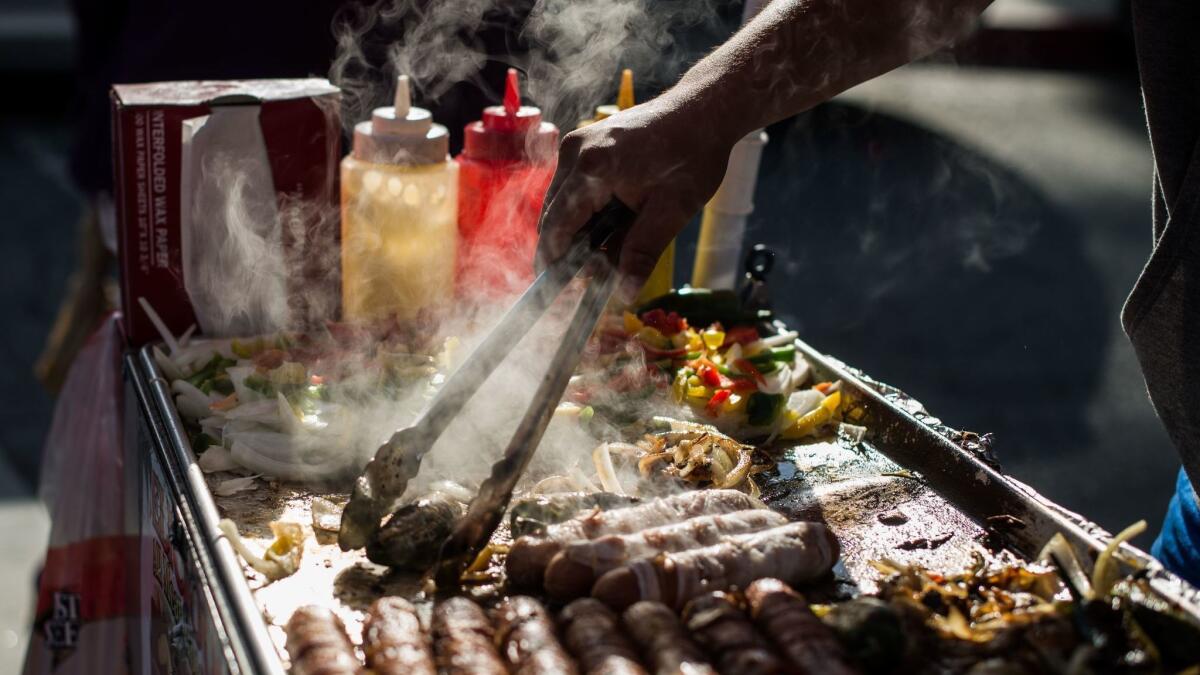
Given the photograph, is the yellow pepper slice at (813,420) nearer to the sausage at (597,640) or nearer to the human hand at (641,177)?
the human hand at (641,177)

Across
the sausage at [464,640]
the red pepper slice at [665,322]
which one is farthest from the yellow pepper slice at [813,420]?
the sausage at [464,640]

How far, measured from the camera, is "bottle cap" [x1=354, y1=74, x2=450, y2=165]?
362 cm

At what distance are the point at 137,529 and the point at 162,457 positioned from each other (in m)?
0.75

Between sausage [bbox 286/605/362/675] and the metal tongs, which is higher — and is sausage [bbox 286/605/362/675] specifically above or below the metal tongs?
below

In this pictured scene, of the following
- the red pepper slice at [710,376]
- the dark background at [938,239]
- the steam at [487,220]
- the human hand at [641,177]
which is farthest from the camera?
the dark background at [938,239]

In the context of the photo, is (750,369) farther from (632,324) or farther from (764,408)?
(632,324)

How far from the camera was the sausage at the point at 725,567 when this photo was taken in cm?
233

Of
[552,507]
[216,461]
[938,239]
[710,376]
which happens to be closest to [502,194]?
[710,376]

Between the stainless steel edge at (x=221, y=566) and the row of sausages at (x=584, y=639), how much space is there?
6 cm

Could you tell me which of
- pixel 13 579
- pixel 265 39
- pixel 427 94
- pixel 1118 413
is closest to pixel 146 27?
pixel 265 39

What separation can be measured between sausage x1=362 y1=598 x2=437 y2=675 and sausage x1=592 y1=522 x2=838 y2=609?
0.39 meters

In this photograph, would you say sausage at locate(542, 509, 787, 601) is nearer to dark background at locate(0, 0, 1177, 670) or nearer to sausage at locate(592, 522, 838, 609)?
sausage at locate(592, 522, 838, 609)

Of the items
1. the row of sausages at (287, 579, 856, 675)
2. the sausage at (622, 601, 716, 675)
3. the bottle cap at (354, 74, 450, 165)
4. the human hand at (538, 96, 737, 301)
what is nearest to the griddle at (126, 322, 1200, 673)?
the row of sausages at (287, 579, 856, 675)

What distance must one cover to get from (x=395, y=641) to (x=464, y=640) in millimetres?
133
